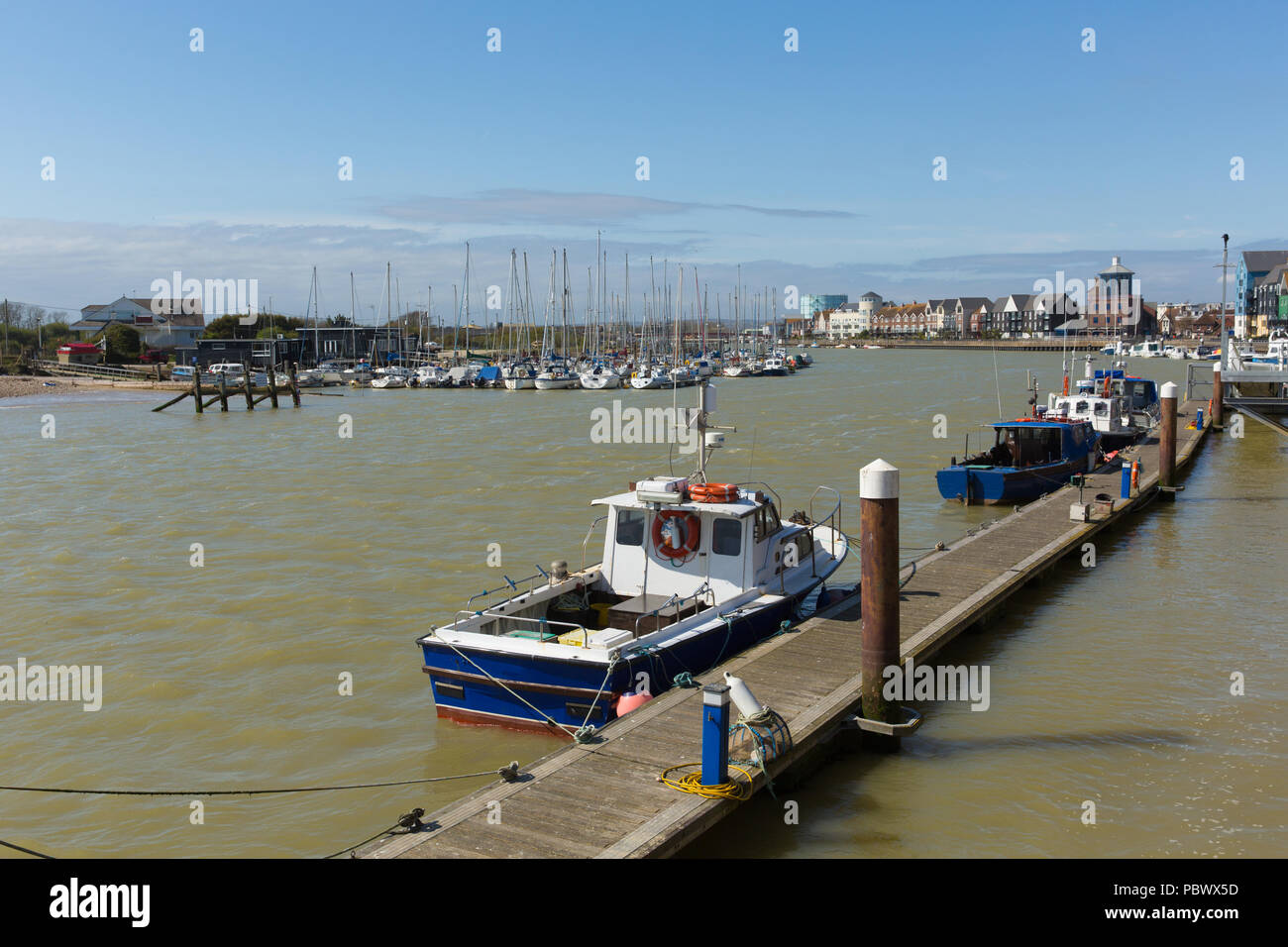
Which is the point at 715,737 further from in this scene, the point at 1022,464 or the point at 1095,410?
the point at 1095,410

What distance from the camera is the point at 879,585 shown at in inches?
436

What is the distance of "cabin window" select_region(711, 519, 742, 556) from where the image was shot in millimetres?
13922

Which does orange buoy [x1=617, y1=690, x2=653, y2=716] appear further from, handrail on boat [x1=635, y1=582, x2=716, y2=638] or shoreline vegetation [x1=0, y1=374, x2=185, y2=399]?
shoreline vegetation [x1=0, y1=374, x2=185, y2=399]

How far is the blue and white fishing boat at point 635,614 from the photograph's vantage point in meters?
11.7

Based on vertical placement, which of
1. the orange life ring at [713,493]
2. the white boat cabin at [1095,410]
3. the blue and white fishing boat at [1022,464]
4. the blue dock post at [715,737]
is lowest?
→ the blue dock post at [715,737]

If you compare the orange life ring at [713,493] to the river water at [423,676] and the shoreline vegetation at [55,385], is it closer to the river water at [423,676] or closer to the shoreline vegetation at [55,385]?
the river water at [423,676]

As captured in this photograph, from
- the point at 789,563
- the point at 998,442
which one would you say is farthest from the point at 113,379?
the point at 789,563

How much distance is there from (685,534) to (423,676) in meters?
4.25

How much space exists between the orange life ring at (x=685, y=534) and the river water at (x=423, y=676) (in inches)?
128

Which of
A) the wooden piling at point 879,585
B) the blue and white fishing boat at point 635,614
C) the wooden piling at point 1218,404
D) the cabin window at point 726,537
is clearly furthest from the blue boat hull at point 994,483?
the wooden piling at point 1218,404

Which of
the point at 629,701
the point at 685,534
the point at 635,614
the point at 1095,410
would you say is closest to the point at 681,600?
the point at 635,614

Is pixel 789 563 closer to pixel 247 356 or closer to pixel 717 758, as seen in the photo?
pixel 717 758

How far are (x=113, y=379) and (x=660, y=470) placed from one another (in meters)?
71.3
